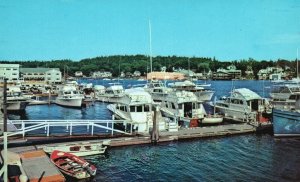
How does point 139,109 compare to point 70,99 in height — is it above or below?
above

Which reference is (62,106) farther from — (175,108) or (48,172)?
(48,172)

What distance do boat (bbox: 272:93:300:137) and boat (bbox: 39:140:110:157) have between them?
18219mm

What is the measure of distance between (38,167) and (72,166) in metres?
3.25

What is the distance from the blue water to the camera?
26.7 meters

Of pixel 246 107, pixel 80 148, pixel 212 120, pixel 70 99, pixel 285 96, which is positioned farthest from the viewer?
pixel 70 99

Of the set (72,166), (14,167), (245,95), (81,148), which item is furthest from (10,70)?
(14,167)

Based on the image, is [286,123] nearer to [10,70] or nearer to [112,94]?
[112,94]

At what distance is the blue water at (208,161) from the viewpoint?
1051 inches

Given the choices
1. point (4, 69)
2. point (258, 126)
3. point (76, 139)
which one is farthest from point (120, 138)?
point (4, 69)

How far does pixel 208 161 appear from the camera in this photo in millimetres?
30531

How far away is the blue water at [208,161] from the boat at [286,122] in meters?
0.99

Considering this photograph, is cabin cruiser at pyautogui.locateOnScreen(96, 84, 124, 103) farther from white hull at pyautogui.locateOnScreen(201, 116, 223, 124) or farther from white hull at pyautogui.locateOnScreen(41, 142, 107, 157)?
white hull at pyautogui.locateOnScreen(41, 142, 107, 157)

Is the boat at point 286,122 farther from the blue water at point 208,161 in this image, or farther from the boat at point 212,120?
the boat at point 212,120

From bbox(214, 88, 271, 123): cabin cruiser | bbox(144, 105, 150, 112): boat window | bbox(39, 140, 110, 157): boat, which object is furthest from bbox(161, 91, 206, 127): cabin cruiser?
bbox(39, 140, 110, 157): boat
